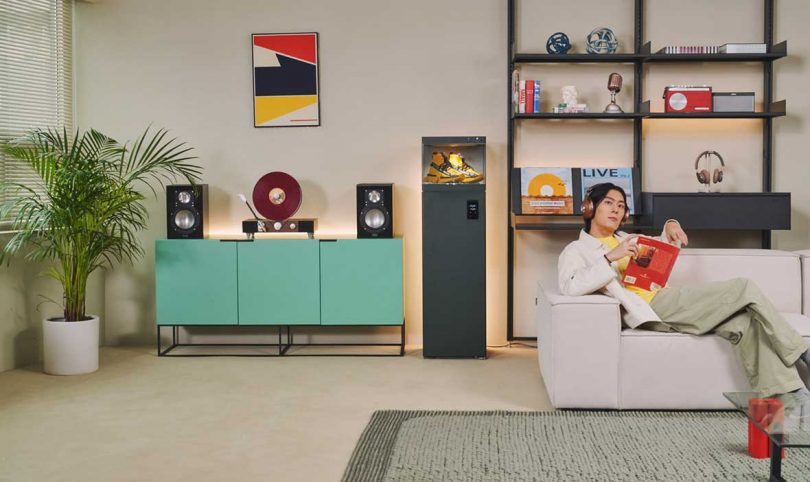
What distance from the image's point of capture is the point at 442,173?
199 inches

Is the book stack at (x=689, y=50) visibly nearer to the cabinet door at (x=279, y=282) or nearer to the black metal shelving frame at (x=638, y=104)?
the black metal shelving frame at (x=638, y=104)

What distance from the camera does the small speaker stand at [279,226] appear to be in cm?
508

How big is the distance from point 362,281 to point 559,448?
2.12 metres

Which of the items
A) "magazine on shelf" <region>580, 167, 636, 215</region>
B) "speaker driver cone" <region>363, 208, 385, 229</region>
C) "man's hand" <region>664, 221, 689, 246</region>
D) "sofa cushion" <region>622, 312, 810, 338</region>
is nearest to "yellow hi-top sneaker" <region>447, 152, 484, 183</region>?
"speaker driver cone" <region>363, 208, 385, 229</region>

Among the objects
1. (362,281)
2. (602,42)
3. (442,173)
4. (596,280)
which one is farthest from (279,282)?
(602,42)

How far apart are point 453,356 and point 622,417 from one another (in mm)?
1494

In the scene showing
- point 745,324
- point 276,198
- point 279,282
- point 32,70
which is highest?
point 32,70

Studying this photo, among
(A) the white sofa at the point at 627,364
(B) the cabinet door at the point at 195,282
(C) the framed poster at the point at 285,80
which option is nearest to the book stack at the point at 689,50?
A: (A) the white sofa at the point at 627,364

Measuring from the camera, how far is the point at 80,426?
363 centimetres

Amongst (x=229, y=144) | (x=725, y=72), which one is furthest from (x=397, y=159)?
(x=725, y=72)

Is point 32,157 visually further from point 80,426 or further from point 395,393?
point 395,393

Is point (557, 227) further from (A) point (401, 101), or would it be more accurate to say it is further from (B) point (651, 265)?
(A) point (401, 101)

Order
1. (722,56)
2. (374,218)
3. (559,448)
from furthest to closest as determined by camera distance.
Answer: (374,218), (722,56), (559,448)

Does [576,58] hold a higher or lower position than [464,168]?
higher
